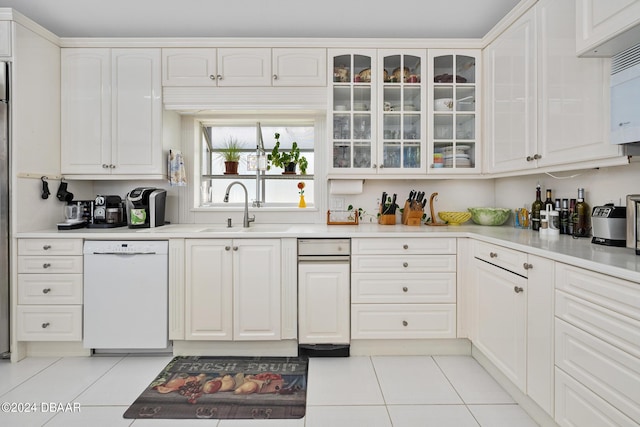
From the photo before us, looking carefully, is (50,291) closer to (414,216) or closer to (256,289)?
(256,289)

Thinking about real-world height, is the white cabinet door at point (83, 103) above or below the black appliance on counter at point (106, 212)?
above

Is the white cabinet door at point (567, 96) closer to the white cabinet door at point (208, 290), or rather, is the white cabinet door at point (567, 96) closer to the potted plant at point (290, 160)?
the potted plant at point (290, 160)

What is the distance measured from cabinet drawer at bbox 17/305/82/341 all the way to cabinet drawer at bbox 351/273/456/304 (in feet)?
6.39

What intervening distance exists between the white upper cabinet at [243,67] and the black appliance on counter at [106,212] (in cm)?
104

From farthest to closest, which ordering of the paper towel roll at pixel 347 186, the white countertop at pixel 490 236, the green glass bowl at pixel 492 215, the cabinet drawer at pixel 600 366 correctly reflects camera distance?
the paper towel roll at pixel 347 186 → the green glass bowl at pixel 492 215 → the white countertop at pixel 490 236 → the cabinet drawer at pixel 600 366

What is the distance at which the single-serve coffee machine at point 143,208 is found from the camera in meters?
2.75

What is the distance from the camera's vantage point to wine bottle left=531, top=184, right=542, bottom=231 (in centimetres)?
244

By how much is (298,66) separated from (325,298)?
1.80 meters

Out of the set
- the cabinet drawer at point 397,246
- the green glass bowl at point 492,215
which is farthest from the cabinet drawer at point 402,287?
the green glass bowl at point 492,215

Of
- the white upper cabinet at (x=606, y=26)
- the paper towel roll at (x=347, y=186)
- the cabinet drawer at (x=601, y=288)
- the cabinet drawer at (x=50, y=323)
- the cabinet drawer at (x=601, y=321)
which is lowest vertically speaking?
the cabinet drawer at (x=50, y=323)

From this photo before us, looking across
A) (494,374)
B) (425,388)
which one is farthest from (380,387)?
(494,374)

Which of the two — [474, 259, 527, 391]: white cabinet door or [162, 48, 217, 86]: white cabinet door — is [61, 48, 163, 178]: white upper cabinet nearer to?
[162, 48, 217, 86]: white cabinet door

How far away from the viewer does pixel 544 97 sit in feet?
6.75

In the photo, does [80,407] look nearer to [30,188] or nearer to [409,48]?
[30,188]
